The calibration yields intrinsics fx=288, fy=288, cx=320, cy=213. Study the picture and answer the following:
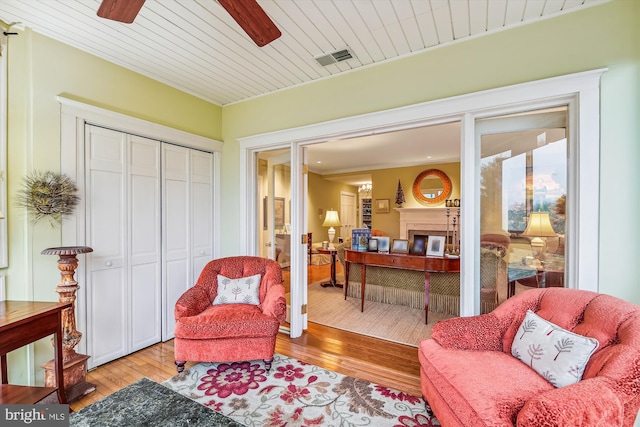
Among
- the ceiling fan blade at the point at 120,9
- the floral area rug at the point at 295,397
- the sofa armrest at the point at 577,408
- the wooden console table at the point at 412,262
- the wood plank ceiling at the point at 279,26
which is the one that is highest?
the wood plank ceiling at the point at 279,26

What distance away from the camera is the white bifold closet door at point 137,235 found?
8.23 ft

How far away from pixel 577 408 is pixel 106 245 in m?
3.24

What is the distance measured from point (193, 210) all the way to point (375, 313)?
2.63 metres

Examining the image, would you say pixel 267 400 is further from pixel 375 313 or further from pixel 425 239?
pixel 425 239

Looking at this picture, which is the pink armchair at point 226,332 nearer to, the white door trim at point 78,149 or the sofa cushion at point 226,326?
the sofa cushion at point 226,326

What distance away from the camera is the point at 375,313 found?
3824 mm

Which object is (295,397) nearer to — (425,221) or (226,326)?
(226,326)

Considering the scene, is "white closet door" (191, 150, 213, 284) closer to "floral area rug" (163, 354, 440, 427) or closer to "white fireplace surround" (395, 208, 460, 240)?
"floral area rug" (163, 354, 440, 427)

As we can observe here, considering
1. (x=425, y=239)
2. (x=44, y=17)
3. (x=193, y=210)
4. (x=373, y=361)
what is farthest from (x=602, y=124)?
(x=44, y=17)

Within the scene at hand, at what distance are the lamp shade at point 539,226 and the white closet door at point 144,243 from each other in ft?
11.0

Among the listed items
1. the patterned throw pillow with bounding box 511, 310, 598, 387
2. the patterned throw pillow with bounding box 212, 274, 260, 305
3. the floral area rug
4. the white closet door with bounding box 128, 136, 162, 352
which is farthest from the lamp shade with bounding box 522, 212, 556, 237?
the white closet door with bounding box 128, 136, 162, 352

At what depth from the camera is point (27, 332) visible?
5.62 feet

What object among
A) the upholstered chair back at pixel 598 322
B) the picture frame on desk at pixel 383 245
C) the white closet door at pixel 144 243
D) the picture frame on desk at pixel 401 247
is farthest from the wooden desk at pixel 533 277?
the white closet door at pixel 144 243

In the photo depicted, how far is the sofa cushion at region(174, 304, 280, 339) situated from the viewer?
2268 mm
